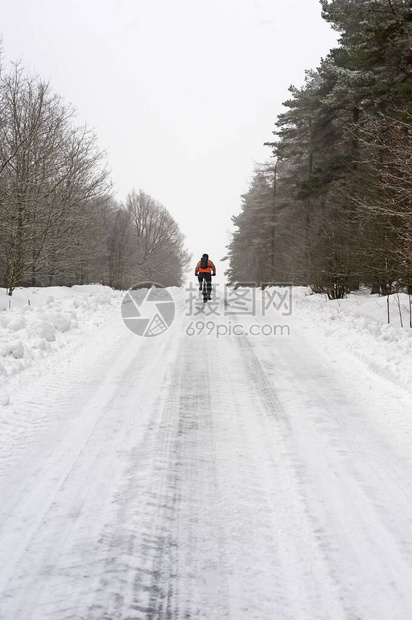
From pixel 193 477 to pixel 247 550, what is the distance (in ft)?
2.92

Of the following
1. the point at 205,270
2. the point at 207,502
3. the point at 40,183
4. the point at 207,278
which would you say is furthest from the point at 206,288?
the point at 207,502

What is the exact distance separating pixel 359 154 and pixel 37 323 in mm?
13928

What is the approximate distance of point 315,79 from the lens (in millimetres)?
27125

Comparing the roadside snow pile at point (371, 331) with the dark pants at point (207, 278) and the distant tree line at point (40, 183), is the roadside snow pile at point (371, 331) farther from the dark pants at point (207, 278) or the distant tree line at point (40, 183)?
the distant tree line at point (40, 183)

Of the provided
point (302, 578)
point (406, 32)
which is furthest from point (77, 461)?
point (406, 32)

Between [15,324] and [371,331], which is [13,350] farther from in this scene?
[371,331]

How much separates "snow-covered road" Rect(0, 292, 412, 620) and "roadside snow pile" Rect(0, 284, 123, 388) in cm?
96

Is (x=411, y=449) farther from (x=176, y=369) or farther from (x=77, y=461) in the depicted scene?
(x=176, y=369)

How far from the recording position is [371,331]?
820 cm

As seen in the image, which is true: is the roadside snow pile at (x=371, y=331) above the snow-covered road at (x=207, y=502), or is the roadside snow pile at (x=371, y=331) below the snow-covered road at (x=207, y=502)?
above

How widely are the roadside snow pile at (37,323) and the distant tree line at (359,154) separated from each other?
6.37 metres

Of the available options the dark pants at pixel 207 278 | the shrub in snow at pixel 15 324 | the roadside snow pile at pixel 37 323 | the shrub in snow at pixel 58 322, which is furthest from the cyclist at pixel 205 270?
the shrub in snow at pixel 15 324

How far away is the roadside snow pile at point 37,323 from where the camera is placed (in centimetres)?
616

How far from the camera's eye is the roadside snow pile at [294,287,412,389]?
6078 millimetres
